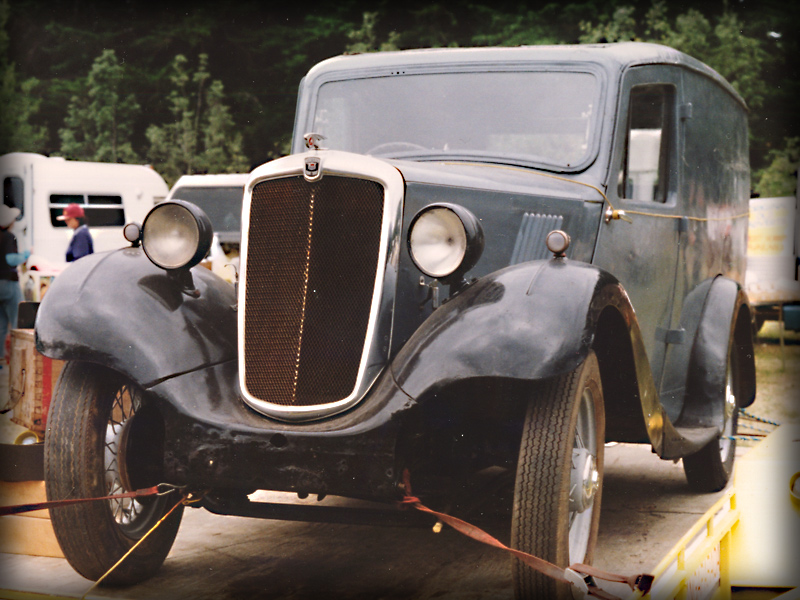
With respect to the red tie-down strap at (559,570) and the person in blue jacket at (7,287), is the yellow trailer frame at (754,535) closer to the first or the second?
the red tie-down strap at (559,570)

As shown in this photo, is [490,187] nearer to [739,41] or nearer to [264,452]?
[264,452]

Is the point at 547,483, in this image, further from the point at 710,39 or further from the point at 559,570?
the point at 710,39

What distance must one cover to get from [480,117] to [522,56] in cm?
38

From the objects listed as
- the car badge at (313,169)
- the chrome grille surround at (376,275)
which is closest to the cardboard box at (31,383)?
the chrome grille surround at (376,275)

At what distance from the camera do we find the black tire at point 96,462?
334cm

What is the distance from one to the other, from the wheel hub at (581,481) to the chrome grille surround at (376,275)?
0.76 meters

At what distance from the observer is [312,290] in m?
3.26

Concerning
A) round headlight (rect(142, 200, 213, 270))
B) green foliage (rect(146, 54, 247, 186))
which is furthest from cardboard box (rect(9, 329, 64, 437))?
green foliage (rect(146, 54, 247, 186))

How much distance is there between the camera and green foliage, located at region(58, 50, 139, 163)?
55.1 feet

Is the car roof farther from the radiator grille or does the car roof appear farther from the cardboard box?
the cardboard box

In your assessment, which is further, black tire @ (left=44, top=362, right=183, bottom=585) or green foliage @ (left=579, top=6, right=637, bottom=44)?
green foliage @ (left=579, top=6, right=637, bottom=44)

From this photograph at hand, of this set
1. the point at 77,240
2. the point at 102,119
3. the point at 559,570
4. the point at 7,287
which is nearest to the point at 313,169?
the point at 559,570

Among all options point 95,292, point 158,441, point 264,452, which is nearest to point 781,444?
point 264,452

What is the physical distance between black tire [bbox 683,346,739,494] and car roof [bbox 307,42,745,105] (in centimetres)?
174
